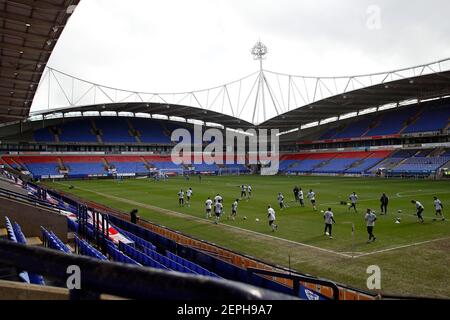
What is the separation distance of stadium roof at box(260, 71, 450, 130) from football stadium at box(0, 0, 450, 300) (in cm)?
54

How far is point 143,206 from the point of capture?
1284 inches

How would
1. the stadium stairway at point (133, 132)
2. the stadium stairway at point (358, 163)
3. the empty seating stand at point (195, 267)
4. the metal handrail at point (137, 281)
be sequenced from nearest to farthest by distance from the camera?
the metal handrail at point (137, 281) < the empty seating stand at point (195, 267) < the stadium stairway at point (358, 163) < the stadium stairway at point (133, 132)

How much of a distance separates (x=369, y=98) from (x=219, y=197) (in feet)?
170

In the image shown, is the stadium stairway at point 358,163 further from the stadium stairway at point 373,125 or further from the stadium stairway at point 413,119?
the stadium stairway at point 413,119

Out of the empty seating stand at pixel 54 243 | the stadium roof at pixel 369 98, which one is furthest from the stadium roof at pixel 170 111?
Result: the empty seating stand at pixel 54 243

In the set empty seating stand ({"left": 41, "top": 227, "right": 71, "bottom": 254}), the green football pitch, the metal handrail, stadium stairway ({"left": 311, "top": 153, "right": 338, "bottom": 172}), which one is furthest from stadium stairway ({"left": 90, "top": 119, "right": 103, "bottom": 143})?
the metal handrail

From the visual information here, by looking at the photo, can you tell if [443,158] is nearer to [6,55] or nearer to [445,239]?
[445,239]

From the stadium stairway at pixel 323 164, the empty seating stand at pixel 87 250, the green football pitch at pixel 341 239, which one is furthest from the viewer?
the stadium stairway at pixel 323 164

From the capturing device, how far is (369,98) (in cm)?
6794

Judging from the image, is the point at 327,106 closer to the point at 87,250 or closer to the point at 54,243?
the point at 87,250

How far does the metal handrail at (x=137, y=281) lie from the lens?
145 cm

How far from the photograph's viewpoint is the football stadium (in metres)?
3.59

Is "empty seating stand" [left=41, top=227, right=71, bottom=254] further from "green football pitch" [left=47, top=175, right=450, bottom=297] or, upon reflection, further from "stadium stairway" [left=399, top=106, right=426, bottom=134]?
"stadium stairway" [left=399, top=106, right=426, bottom=134]

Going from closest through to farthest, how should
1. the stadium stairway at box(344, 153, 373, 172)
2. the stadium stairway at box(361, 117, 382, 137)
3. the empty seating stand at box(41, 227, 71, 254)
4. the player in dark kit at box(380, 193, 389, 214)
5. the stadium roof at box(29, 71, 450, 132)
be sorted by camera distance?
the empty seating stand at box(41, 227, 71, 254) < the player in dark kit at box(380, 193, 389, 214) < the stadium roof at box(29, 71, 450, 132) < the stadium stairway at box(344, 153, 373, 172) < the stadium stairway at box(361, 117, 382, 137)
